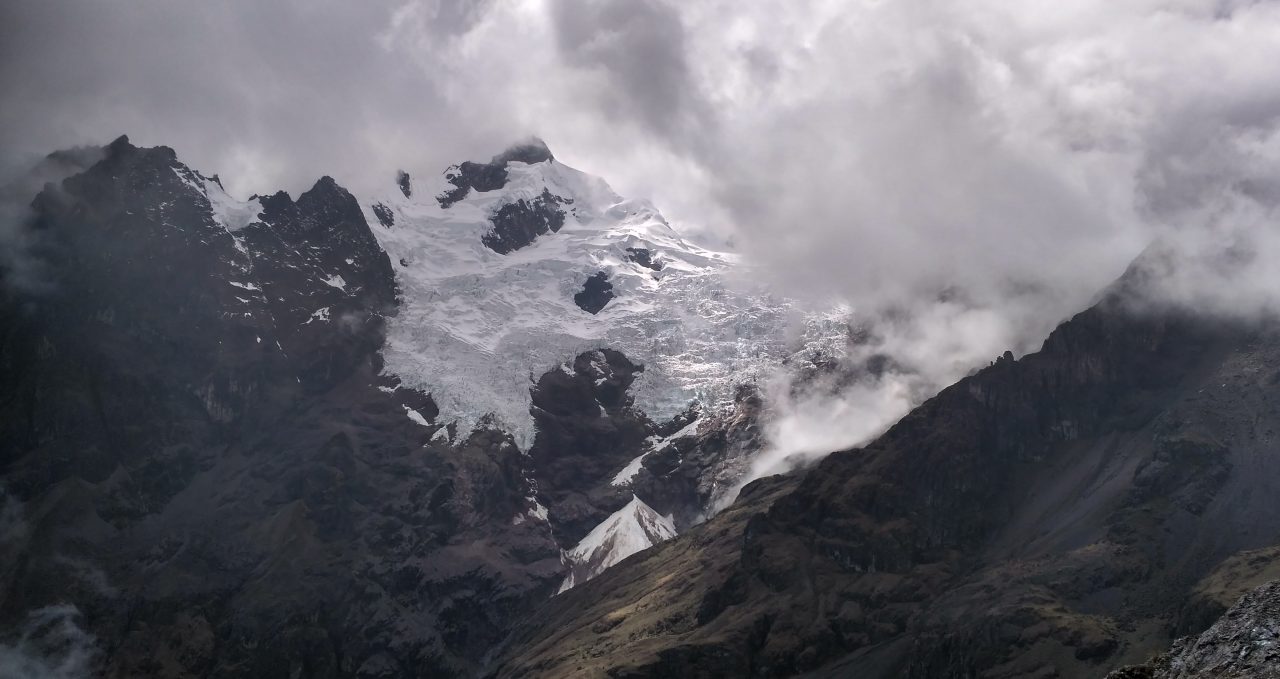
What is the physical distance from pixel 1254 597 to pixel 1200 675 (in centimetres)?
619

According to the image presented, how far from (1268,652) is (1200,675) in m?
3.27

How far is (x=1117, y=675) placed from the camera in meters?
58.1

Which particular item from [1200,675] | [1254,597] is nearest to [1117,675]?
[1200,675]

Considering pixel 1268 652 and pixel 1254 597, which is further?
pixel 1254 597

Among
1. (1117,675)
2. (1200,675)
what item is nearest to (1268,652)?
(1200,675)

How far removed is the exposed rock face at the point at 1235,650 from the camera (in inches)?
2223

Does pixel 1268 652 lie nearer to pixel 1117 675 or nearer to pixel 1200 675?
pixel 1200 675

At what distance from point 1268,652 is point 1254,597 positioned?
16.1ft

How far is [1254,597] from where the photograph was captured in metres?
60.8

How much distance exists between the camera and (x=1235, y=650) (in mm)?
58062

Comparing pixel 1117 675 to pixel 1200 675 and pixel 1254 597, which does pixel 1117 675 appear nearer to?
pixel 1200 675

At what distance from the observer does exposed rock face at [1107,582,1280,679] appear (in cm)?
5647

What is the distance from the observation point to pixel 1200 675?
5766cm

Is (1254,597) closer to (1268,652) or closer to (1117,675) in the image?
(1268,652)
